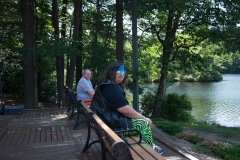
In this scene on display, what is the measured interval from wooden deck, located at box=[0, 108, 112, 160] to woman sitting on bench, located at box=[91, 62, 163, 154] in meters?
0.82

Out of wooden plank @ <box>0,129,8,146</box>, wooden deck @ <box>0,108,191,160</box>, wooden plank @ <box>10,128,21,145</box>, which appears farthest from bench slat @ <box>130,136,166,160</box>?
wooden plank @ <box>0,129,8,146</box>

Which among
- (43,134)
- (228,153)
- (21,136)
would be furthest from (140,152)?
(228,153)

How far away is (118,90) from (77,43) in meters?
7.71

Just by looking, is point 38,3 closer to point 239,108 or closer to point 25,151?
point 25,151

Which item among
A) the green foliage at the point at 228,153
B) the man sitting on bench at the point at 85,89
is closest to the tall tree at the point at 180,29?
the man sitting on bench at the point at 85,89

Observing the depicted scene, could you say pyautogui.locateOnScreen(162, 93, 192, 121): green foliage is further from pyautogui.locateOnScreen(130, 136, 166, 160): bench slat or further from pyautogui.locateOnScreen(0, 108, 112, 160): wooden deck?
pyautogui.locateOnScreen(130, 136, 166, 160): bench slat

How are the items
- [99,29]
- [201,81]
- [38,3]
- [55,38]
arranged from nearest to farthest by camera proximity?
[55,38] < [38,3] < [99,29] < [201,81]

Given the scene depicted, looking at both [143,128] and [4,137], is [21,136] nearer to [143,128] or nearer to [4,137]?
[4,137]

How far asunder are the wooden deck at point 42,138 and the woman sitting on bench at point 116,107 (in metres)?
0.82

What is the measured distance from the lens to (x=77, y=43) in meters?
10.4

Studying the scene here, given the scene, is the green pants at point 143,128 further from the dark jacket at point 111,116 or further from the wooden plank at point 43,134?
the wooden plank at point 43,134

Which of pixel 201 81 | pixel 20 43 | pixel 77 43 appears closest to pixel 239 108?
pixel 77 43

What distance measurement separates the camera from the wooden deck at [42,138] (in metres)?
3.94

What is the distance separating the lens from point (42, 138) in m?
4.88
